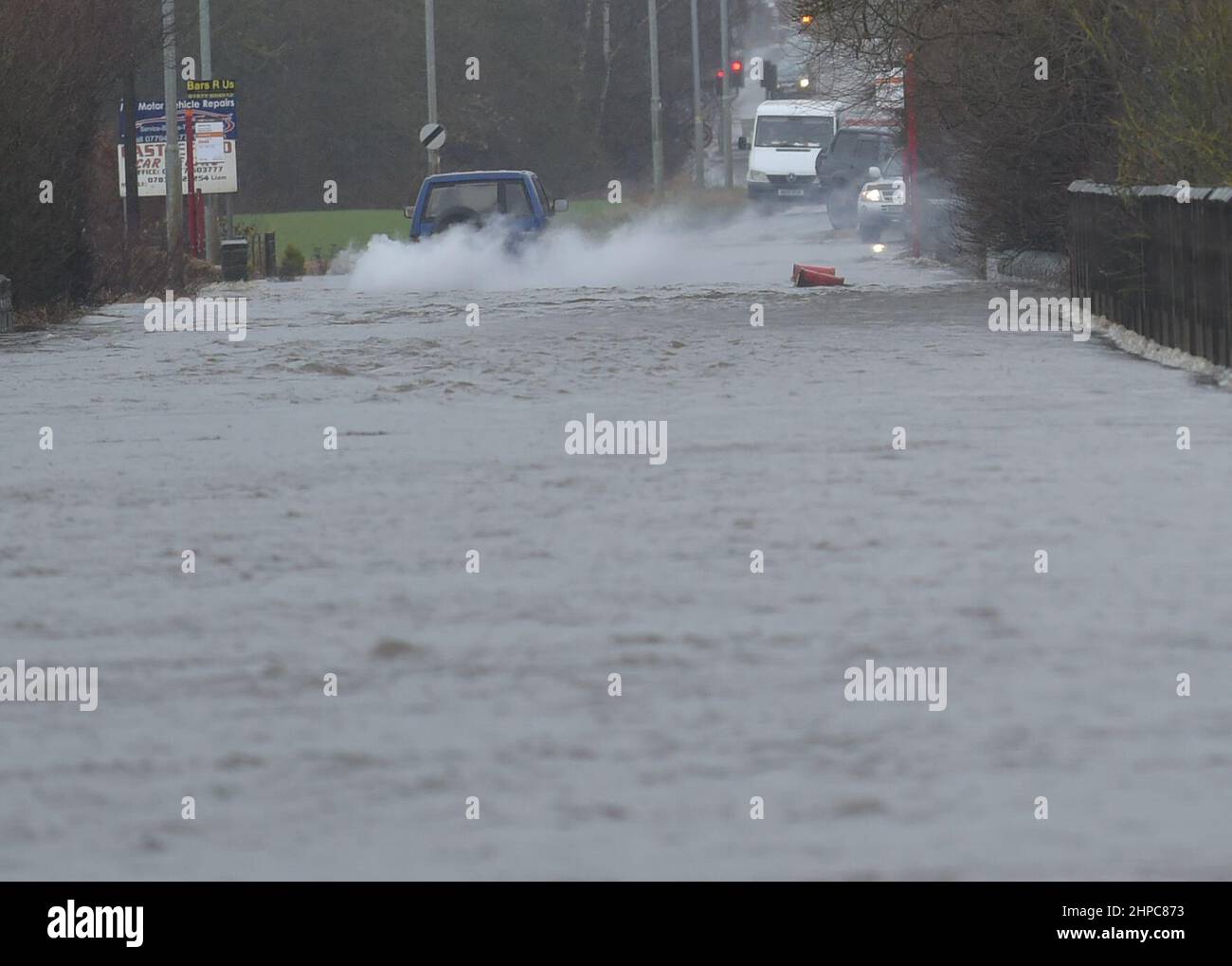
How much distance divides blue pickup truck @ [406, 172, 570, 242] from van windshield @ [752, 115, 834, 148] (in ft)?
121

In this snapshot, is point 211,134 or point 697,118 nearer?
point 211,134

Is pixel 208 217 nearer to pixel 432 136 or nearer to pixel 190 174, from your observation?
pixel 190 174

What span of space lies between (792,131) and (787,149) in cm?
78

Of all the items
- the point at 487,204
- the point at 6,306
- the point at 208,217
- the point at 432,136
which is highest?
the point at 487,204

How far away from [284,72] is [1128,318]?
7116 centimetres

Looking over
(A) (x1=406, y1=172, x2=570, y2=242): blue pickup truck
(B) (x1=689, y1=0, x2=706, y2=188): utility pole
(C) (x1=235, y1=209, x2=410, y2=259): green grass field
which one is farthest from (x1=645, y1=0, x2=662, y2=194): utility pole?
(A) (x1=406, y1=172, x2=570, y2=242): blue pickup truck

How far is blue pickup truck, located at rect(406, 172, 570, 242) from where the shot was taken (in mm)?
35219

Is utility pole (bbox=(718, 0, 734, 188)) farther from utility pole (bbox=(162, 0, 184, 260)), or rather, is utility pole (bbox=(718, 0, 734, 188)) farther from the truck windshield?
the truck windshield

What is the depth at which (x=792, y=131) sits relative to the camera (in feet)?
238

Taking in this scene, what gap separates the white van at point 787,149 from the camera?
236 ft

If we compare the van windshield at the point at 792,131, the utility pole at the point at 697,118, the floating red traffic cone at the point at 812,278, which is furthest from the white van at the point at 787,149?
the floating red traffic cone at the point at 812,278

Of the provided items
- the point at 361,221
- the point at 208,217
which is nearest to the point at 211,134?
the point at 208,217

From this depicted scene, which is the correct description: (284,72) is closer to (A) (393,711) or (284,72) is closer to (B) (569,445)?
(B) (569,445)
